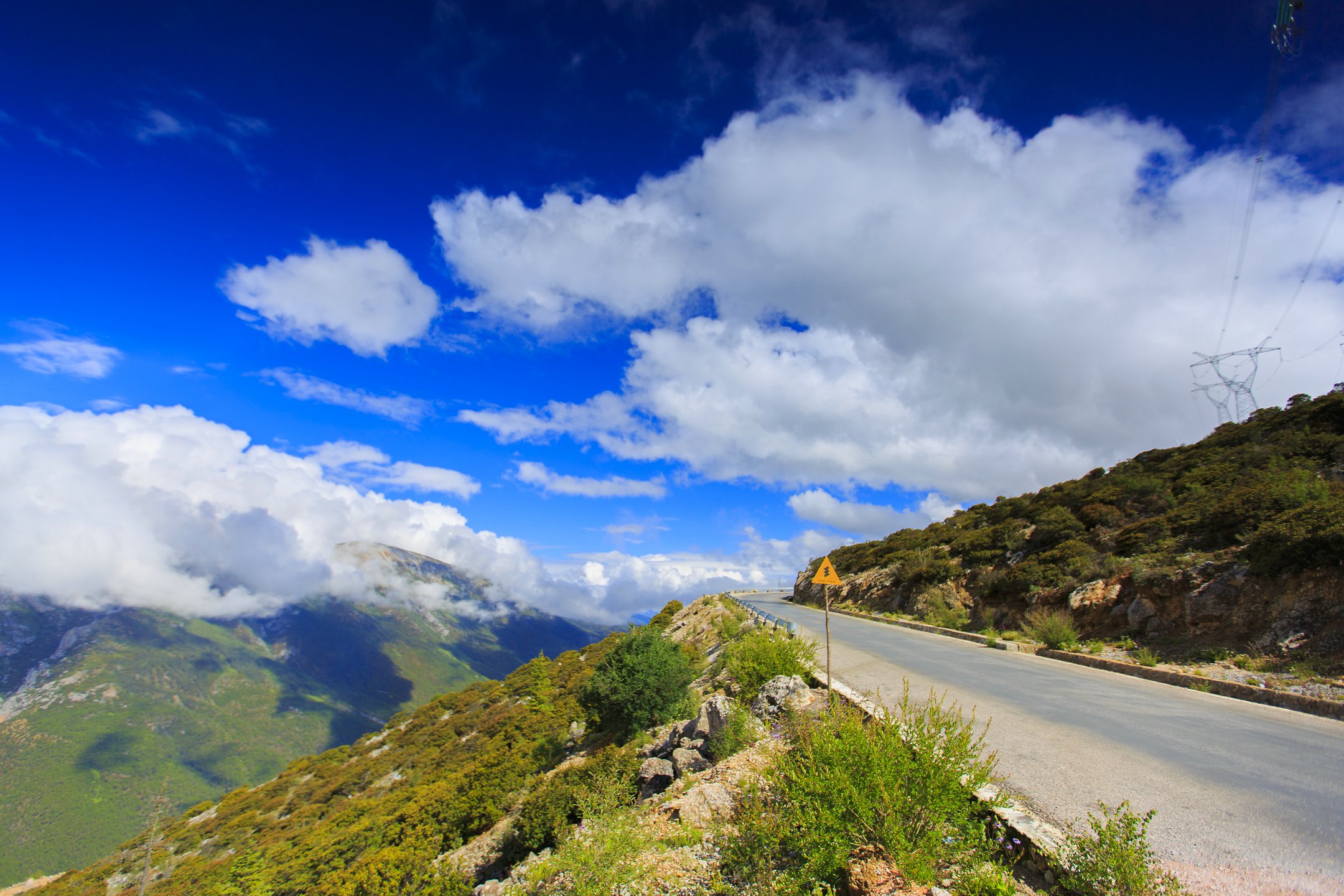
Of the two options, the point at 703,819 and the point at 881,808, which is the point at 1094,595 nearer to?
→ the point at 703,819

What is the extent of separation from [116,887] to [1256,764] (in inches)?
2922

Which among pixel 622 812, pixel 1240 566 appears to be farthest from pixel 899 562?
pixel 622 812

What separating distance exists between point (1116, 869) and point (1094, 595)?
1684 cm

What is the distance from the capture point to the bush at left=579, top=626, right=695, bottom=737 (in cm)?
1438

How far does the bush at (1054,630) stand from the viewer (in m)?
15.8

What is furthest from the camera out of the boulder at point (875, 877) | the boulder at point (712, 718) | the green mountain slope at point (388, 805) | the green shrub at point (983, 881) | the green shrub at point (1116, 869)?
the green mountain slope at point (388, 805)

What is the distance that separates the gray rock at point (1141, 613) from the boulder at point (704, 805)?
46.6ft

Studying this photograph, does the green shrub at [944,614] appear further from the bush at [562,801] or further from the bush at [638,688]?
the bush at [562,801]

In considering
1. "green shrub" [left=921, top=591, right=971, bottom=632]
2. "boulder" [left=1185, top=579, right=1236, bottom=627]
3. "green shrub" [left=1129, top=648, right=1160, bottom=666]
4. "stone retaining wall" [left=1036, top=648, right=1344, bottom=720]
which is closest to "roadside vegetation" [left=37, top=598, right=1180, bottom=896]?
"stone retaining wall" [left=1036, top=648, right=1344, bottom=720]

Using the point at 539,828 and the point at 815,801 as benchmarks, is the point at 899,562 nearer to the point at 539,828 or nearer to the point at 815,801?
the point at 539,828

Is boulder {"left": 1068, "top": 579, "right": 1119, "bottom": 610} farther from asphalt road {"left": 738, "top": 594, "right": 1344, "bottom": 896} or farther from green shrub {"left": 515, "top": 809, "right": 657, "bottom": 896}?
green shrub {"left": 515, "top": 809, "right": 657, "bottom": 896}

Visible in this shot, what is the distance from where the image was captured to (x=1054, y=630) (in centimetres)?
1612

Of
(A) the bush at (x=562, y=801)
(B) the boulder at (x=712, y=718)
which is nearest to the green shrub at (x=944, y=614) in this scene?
(B) the boulder at (x=712, y=718)

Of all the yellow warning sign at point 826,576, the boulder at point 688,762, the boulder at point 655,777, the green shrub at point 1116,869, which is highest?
the yellow warning sign at point 826,576
